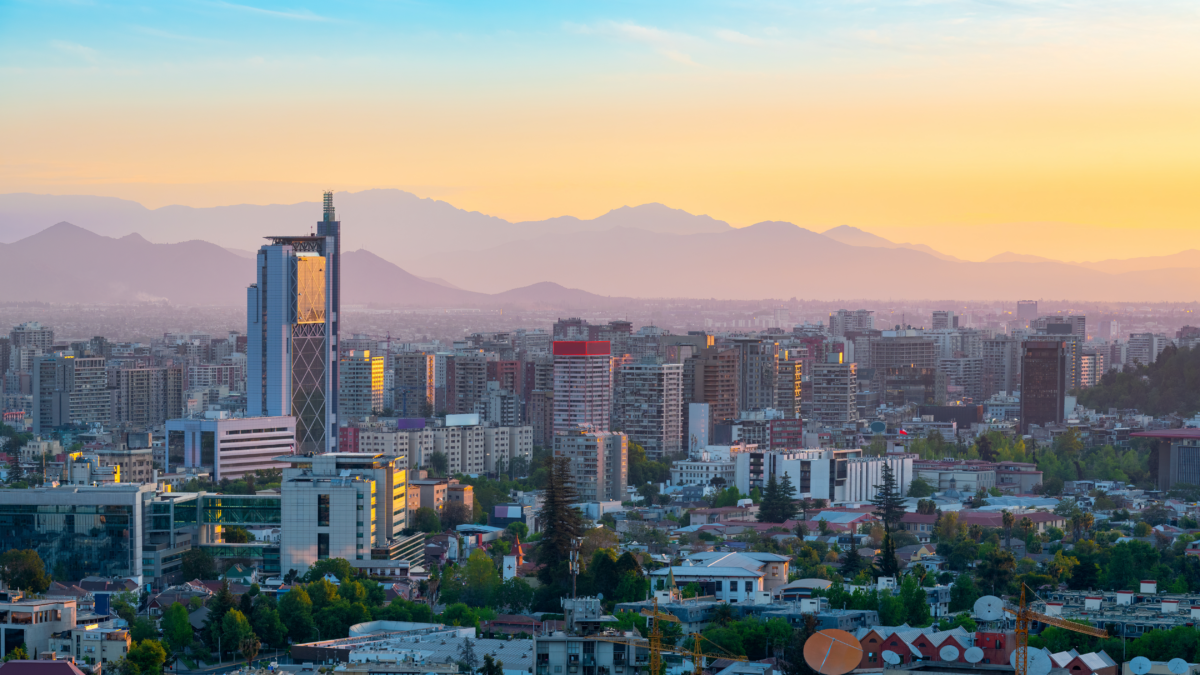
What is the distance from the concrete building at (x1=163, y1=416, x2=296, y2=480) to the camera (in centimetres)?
4300

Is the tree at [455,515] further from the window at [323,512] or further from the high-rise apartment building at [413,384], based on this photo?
the high-rise apartment building at [413,384]

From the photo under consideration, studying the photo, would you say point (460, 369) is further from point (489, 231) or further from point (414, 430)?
point (489, 231)

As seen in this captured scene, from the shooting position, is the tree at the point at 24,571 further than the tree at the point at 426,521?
No

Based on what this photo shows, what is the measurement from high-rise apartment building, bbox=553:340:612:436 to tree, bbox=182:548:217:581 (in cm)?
2485

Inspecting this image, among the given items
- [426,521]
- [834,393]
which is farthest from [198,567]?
[834,393]

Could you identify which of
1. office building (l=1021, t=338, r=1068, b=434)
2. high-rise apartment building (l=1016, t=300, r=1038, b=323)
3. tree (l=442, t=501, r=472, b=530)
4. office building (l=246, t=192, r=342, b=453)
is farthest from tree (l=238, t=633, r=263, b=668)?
high-rise apartment building (l=1016, t=300, r=1038, b=323)

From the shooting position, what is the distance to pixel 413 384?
70.5 m

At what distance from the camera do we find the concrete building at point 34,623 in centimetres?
2098

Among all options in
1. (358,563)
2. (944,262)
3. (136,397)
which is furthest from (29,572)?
(944,262)

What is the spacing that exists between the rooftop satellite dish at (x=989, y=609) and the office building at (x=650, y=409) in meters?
30.7

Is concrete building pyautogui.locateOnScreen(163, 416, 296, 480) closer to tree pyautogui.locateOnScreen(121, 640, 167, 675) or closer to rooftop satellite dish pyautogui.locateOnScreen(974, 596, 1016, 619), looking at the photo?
tree pyautogui.locateOnScreen(121, 640, 167, 675)

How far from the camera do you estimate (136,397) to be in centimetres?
6656

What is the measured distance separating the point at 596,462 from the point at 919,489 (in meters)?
7.54

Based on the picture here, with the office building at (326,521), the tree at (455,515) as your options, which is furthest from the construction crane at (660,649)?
the tree at (455,515)
